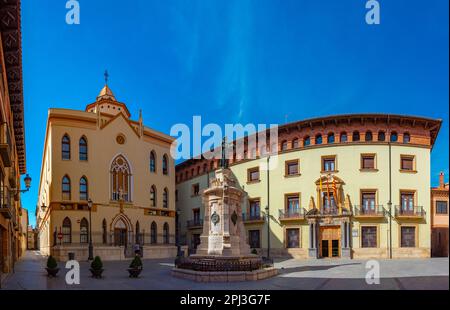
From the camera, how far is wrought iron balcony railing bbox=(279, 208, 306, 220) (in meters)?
35.5

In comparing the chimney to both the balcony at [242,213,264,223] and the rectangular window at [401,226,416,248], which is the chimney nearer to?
the rectangular window at [401,226,416,248]

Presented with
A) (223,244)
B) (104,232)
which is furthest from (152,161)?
(223,244)

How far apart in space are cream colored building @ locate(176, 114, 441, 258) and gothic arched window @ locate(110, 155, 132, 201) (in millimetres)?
14597

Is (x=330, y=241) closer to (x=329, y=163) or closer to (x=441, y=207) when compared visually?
(x=329, y=163)

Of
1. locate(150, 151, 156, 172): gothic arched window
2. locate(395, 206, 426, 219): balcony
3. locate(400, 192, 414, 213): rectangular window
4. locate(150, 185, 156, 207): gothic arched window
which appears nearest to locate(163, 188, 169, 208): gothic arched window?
locate(150, 185, 156, 207): gothic arched window

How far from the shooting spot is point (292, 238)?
36.2 metres

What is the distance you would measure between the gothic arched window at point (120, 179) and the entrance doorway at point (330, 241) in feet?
63.1

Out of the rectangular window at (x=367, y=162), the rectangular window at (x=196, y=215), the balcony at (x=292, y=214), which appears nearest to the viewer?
the rectangular window at (x=367, y=162)

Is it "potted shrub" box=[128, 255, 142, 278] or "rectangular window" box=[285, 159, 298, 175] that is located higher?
"rectangular window" box=[285, 159, 298, 175]

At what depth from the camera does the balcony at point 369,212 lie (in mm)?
33000

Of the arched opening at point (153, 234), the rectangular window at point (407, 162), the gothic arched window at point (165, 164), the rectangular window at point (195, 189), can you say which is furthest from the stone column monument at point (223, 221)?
the rectangular window at point (195, 189)

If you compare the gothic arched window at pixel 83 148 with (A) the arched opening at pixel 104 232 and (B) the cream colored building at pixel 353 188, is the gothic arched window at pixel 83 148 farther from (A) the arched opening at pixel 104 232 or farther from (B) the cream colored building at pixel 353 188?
(B) the cream colored building at pixel 353 188

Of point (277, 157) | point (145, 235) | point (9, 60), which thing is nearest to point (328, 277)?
point (9, 60)
